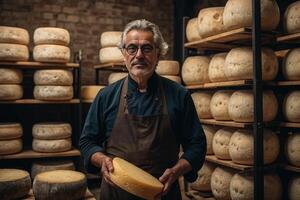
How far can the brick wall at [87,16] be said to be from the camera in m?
5.42

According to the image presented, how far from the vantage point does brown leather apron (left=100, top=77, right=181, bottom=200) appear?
6.36ft

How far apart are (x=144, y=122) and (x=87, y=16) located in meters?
4.21

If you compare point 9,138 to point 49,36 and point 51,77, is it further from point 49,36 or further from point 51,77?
point 49,36

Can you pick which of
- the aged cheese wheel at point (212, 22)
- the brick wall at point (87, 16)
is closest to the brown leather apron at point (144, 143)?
the aged cheese wheel at point (212, 22)

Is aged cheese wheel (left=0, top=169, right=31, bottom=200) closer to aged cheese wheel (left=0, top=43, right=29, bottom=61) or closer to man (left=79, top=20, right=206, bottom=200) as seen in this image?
man (left=79, top=20, right=206, bottom=200)

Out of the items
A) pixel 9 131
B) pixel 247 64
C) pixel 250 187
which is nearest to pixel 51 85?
pixel 9 131

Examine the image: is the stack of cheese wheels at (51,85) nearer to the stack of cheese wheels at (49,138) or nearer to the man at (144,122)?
the stack of cheese wheels at (49,138)

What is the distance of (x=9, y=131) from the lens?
180 inches

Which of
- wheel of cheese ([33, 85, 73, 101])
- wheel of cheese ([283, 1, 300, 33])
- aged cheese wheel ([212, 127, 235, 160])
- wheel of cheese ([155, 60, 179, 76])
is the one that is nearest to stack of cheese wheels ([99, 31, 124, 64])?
wheel of cheese ([155, 60, 179, 76])

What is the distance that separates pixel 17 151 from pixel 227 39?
3066 millimetres

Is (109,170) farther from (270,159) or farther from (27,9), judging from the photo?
(27,9)

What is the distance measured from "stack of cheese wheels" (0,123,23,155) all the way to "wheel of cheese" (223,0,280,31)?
10.0ft

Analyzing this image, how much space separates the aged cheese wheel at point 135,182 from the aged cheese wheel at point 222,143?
2.20m

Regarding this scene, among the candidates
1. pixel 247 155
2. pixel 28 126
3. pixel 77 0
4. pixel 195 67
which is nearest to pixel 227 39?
pixel 195 67
